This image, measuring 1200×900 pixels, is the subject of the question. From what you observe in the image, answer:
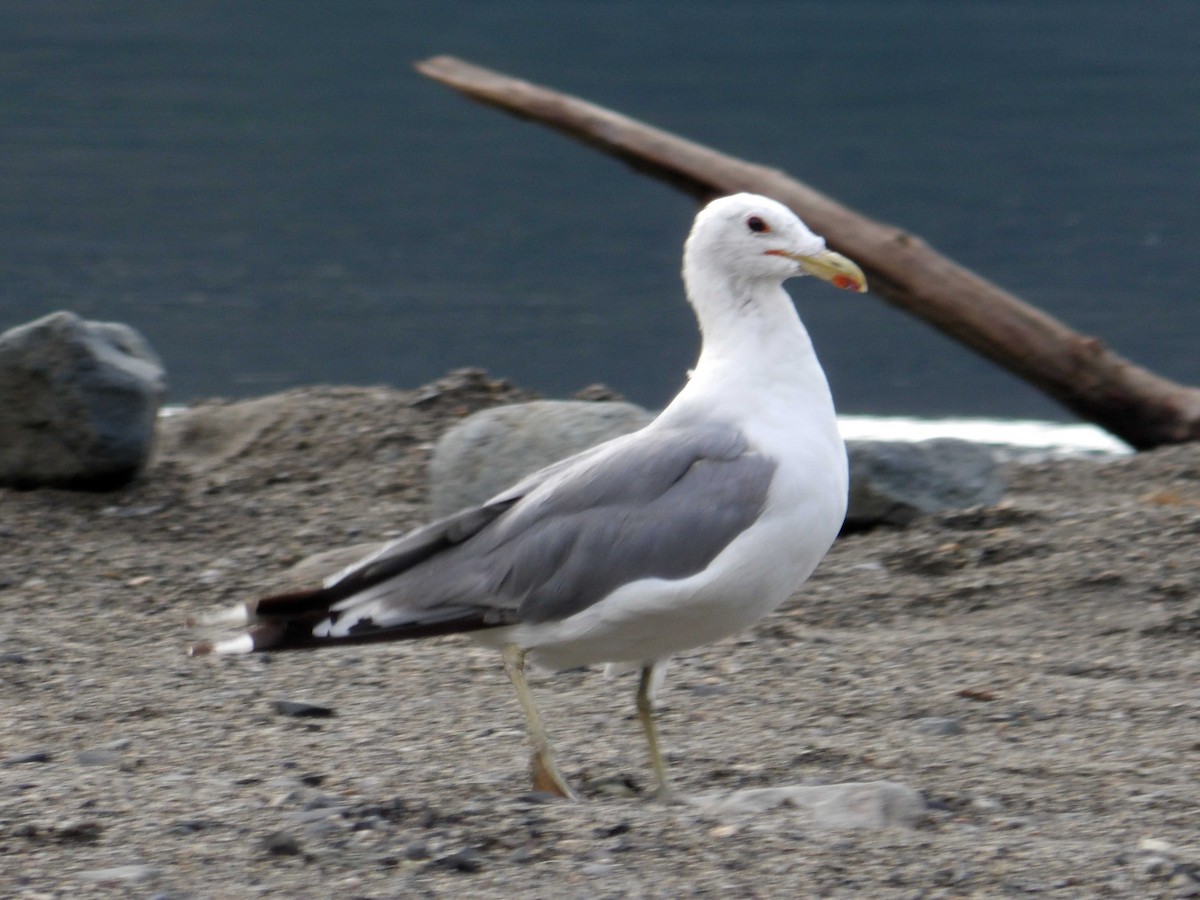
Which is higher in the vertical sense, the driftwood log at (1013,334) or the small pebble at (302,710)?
the driftwood log at (1013,334)

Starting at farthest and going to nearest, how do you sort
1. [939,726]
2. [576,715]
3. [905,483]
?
1. [905,483]
2. [576,715]
3. [939,726]

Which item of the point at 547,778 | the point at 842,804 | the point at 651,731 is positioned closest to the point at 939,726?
the point at 651,731

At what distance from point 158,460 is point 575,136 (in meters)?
1.80

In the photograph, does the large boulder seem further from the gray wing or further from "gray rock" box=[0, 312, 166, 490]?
the gray wing

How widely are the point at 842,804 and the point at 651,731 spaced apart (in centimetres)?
43

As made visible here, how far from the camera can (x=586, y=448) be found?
13.7ft

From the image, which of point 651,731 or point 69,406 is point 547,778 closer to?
point 651,731

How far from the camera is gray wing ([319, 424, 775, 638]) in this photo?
2.60 meters

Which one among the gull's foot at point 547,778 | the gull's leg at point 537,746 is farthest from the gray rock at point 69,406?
the gull's foot at point 547,778

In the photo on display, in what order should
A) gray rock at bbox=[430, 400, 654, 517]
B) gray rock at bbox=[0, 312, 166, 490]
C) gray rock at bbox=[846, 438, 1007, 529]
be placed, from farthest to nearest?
gray rock at bbox=[0, 312, 166, 490]
gray rock at bbox=[846, 438, 1007, 529]
gray rock at bbox=[430, 400, 654, 517]

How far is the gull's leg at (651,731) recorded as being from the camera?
2643 mm

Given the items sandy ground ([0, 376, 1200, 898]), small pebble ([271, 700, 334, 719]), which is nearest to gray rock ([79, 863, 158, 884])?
sandy ground ([0, 376, 1200, 898])

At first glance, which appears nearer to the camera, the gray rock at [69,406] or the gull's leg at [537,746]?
the gull's leg at [537,746]

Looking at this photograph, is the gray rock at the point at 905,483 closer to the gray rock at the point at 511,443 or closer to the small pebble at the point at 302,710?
the gray rock at the point at 511,443
